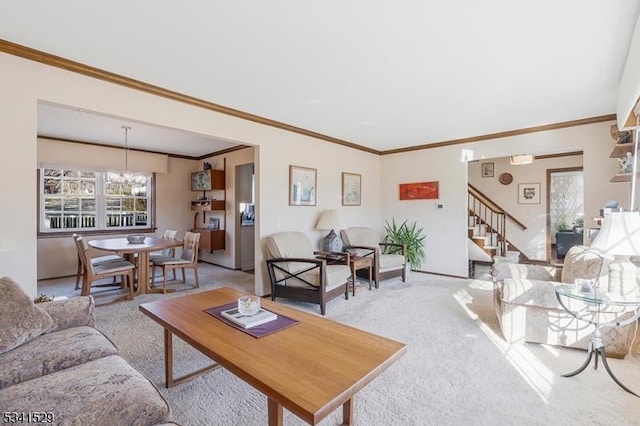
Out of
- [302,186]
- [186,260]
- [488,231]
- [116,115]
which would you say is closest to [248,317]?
[116,115]

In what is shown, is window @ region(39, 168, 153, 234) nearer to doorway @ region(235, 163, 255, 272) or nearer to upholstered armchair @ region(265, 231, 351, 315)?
doorway @ region(235, 163, 255, 272)

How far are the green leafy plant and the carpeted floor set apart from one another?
2.17 m

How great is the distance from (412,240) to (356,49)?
13.0 feet

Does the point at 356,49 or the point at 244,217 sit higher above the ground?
the point at 356,49

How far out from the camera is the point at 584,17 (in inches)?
77.8

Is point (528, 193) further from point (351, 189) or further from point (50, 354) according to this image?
point (50, 354)

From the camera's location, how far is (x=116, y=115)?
2854mm

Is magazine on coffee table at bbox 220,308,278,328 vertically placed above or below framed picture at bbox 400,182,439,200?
below

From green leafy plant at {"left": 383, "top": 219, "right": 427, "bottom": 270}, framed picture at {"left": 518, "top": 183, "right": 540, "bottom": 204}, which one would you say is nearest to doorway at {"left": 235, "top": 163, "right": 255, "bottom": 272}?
green leafy plant at {"left": 383, "top": 219, "right": 427, "bottom": 270}

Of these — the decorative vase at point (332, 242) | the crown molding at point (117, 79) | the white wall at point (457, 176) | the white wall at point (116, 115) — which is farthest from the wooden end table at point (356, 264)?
the crown molding at point (117, 79)

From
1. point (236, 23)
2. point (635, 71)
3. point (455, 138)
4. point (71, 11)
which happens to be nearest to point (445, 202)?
point (455, 138)

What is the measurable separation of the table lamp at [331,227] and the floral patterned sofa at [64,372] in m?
3.08

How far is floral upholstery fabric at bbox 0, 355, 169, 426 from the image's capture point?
3.90ft

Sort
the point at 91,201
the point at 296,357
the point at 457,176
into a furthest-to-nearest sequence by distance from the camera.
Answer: the point at 91,201, the point at 457,176, the point at 296,357
